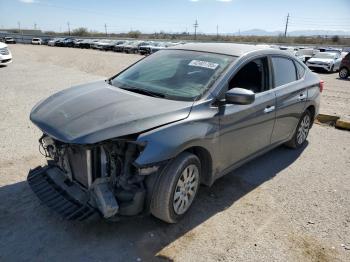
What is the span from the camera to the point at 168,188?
3.02 metres

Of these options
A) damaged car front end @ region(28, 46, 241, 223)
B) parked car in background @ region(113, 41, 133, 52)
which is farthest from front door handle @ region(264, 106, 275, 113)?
parked car in background @ region(113, 41, 133, 52)

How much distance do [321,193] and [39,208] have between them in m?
3.42

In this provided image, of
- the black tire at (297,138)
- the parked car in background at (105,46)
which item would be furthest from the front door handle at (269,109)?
the parked car in background at (105,46)

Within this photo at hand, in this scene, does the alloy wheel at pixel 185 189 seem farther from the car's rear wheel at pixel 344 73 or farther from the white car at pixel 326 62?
the white car at pixel 326 62

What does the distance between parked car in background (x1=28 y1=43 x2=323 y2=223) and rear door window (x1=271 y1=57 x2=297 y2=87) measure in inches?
2.1

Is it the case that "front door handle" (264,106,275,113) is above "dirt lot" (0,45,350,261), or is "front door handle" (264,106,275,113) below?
above

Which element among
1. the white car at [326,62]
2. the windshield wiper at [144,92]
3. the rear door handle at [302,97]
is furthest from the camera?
the white car at [326,62]

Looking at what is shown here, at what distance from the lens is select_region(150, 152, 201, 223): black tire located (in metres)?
3.02

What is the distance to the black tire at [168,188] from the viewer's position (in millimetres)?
3020

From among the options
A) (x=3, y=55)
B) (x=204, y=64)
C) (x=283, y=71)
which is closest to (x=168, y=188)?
(x=204, y=64)

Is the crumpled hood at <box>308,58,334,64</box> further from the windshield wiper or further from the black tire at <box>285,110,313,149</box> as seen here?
the windshield wiper

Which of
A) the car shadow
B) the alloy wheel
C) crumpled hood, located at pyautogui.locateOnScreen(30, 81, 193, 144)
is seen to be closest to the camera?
crumpled hood, located at pyautogui.locateOnScreen(30, 81, 193, 144)

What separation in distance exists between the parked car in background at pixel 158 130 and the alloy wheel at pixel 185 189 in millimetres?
12

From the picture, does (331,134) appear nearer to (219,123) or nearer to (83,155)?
(219,123)
